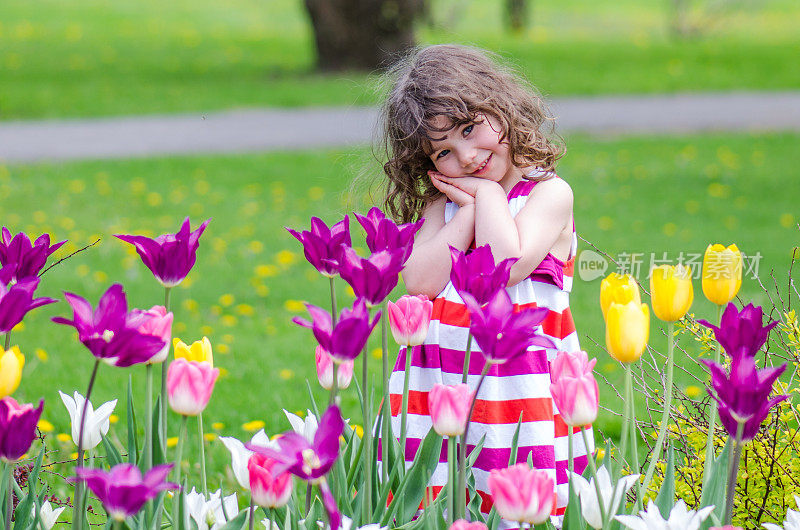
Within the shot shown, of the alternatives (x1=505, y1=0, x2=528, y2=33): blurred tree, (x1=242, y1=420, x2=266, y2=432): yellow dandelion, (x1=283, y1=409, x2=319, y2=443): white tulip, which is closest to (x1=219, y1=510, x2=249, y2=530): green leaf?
(x1=283, y1=409, x2=319, y2=443): white tulip

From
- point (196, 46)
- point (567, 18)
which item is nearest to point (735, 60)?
point (196, 46)

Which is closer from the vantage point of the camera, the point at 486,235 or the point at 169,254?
the point at 169,254

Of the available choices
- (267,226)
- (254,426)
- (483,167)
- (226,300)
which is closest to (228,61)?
(267,226)

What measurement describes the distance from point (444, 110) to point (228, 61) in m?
14.2

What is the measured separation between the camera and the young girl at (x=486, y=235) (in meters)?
2.00

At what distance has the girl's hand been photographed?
6.74 ft

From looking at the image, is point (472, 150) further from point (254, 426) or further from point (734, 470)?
point (254, 426)

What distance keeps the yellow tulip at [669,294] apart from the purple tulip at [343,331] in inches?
20.6

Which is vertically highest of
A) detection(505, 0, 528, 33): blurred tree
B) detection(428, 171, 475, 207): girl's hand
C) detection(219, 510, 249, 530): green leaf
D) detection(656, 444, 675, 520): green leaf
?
detection(505, 0, 528, 33): blurred tree

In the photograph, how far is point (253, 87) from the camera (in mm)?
12828

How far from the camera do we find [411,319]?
5.26ft

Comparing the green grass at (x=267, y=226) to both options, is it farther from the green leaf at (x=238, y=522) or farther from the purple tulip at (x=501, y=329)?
the purple tulip at (x=501, y=329)

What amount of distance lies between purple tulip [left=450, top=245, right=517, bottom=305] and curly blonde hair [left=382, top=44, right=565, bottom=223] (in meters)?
0.56

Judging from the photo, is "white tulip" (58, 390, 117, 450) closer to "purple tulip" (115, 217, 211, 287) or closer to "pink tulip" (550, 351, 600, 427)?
"purple tulip" (115, 217, 211, 287)
